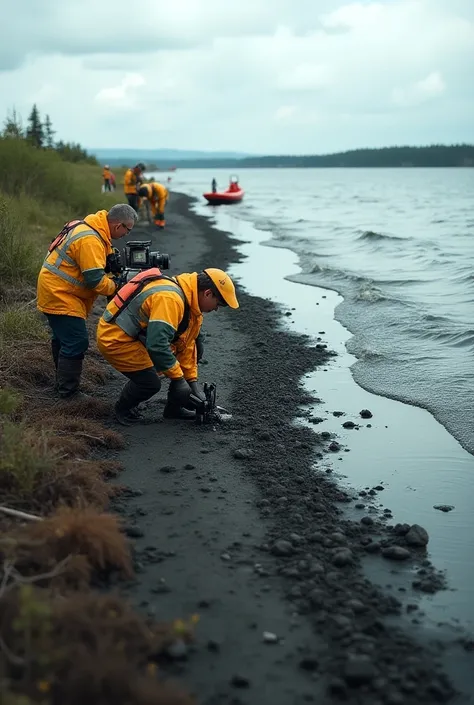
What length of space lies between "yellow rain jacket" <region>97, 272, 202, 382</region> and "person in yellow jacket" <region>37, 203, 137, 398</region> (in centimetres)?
47

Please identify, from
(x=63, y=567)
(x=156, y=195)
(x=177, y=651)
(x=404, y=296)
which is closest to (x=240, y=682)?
(x=177, y=651)

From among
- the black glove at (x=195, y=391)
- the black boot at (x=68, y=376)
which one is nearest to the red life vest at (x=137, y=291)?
the black glove at (x=195, y=391)

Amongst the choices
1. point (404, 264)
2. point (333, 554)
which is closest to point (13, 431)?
point (333, 554)

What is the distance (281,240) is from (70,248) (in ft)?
72.9

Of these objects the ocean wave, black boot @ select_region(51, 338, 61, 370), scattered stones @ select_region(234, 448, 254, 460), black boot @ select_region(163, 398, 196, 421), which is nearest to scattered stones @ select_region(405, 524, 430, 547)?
scattered stones @ select_region(234, 448, 254, 460)

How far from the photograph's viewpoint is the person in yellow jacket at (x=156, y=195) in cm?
2530

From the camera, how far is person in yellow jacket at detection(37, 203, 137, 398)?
7.54 meters

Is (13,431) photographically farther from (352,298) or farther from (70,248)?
(352,298)

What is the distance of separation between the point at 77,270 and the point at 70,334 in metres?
0.61

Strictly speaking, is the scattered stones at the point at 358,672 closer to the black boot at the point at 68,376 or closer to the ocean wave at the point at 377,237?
the black boot at the point at 68,376

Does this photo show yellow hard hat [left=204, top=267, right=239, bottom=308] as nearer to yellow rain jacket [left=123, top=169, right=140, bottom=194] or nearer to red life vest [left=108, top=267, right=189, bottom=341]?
red life vest [left=108, top=267, right=189, bottom=341]

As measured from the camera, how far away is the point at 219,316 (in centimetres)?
1392

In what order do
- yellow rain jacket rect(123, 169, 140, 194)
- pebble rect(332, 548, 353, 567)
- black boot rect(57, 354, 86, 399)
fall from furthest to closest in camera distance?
yellow rain jacket rect(123, 169, 140, 194)
black boot rect(57, 354, 86, 399)
pebble rect(332, 548, 353, 567)

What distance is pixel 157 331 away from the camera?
22.4 feet
